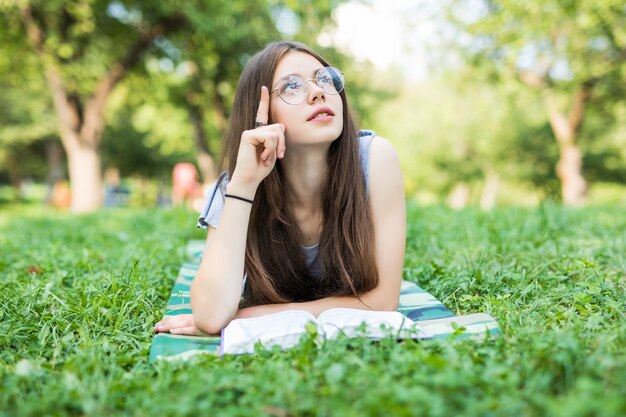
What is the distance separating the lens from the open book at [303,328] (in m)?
2.12

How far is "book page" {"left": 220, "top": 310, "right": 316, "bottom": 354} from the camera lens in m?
2.15

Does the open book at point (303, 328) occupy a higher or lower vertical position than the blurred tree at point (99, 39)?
lower

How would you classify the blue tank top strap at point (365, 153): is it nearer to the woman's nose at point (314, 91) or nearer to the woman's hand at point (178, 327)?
the woman's nose at point (314, 91)

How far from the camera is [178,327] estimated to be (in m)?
2.49

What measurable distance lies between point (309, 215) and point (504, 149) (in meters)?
25.9

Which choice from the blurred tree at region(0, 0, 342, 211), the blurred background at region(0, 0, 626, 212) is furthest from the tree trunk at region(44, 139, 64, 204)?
the blurred tree at region(0, 0, 342, 211)

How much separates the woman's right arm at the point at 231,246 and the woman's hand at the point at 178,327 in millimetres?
38

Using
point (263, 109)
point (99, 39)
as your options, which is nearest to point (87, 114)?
point (99, 39)

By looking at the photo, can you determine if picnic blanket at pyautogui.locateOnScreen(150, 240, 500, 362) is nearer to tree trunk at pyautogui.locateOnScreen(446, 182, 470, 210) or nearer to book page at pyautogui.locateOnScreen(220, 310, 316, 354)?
book page at pyautogui.locateOnScreen(220, 310, 316, 354)

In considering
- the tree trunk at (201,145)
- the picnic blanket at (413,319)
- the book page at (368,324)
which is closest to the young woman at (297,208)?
the picnic blanket at (413,319)

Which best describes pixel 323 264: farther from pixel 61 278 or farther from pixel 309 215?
pixel 61 278

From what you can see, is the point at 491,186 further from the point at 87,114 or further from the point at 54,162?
the point at 54,162

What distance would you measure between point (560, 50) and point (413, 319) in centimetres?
1257

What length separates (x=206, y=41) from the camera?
1230cm
